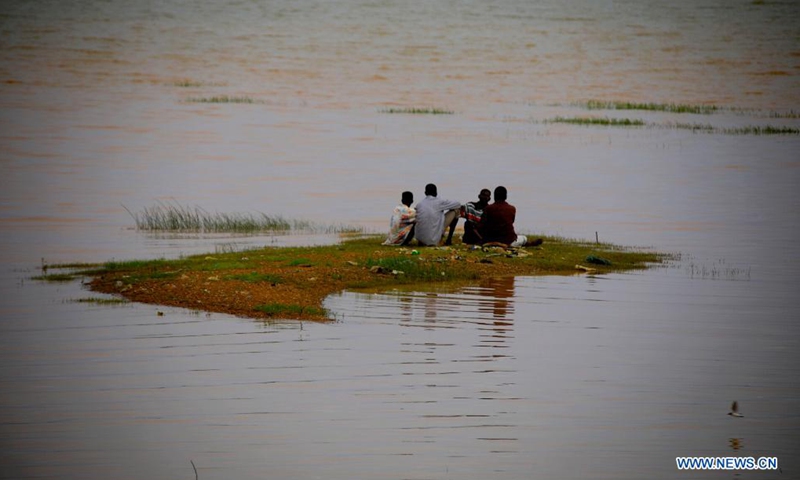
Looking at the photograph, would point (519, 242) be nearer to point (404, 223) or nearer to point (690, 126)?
point (404, 223)

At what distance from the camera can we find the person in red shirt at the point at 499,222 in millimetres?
17219

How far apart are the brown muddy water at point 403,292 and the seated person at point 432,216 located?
2127mm

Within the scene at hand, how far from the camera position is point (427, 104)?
186ft

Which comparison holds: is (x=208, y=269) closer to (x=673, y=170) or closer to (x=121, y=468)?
(x=121, y=468)

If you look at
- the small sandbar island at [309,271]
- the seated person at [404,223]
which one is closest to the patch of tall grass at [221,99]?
the small sandbar island at [309,271]

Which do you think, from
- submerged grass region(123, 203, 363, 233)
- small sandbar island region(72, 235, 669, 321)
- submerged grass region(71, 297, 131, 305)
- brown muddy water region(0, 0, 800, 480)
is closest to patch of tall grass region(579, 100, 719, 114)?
brown muddy water region(0, 0, 800, 480)

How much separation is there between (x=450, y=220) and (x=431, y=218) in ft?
1.86

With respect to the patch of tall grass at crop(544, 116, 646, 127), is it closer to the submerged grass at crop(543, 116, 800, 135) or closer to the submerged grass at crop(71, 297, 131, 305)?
the submerged grass at crop(543, 116, 800, 135)

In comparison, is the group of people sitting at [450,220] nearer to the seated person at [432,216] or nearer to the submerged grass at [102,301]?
the seated person at [432,216]

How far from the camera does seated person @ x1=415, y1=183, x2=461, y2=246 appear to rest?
17.2 meters

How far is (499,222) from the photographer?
17359 millimetres

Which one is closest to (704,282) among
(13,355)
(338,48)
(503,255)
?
(503,255)

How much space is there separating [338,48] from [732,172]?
44918 millimetres

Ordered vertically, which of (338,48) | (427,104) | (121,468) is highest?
(338,48)
